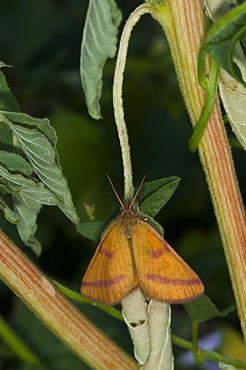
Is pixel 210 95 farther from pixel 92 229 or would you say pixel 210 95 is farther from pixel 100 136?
pixel 100 136

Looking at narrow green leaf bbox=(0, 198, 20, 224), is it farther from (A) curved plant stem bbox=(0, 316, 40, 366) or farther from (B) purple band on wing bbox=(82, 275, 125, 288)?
(A) curved plant stem bbox=(0, 316, 40, 366)

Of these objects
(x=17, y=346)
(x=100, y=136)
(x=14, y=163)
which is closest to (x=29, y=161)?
(x=14, y=163)

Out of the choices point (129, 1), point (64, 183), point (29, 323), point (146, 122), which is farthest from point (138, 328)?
point (129, 1)

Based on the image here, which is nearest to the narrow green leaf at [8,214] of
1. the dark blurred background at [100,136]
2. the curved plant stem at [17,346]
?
the curved plant stem at [17,346]

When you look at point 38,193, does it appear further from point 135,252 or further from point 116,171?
point 116,171

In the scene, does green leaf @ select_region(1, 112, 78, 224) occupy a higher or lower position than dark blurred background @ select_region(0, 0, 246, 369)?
higher

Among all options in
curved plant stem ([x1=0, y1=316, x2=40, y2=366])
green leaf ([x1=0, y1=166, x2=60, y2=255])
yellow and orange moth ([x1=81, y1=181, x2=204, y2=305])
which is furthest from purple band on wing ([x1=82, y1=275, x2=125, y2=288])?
curved plant stem ([x1=0, y1=316, x2=40, y2=366])
